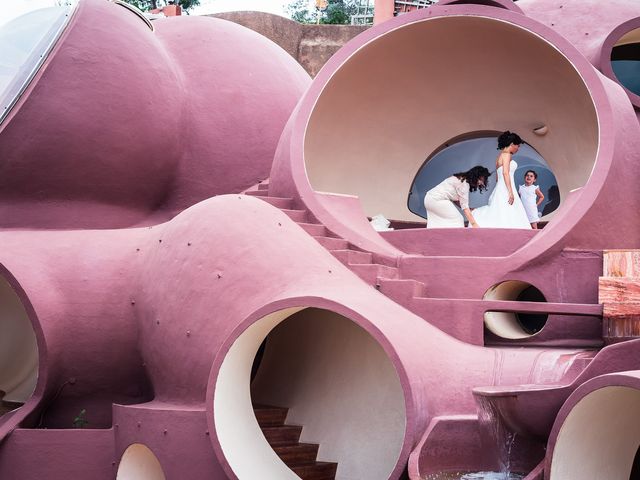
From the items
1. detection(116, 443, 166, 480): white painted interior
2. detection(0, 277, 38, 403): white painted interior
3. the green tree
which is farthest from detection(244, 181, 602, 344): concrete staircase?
the green tree

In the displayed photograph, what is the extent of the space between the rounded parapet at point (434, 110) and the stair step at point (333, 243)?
17 cm

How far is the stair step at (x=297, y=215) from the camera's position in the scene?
34.8 feet

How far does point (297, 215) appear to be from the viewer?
10672mm

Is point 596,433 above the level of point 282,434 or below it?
above

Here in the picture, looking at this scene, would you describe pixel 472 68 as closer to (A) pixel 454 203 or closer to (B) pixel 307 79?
(A) pixel 454 203

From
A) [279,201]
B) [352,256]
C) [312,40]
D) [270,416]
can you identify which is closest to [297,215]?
[279,201]

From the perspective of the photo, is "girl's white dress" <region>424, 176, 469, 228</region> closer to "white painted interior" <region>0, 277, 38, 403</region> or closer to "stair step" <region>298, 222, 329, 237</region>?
"stair step" <region>298, 222, 329, 237</region>

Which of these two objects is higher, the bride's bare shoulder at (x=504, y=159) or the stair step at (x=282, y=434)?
the bride's bare shoulder at (x=504, y=159)

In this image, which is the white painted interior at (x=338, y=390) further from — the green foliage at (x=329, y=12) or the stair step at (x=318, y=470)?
the green foliage at (x=329, y=12)

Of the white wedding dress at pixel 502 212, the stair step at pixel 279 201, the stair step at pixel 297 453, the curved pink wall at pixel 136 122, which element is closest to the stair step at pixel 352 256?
the stair step at pixel 279 201

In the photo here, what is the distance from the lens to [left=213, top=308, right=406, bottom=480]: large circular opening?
8625mm

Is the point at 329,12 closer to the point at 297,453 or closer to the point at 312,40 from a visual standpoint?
the point at 312,40

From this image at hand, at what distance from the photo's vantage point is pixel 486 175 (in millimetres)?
12500

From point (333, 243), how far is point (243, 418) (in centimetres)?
208
